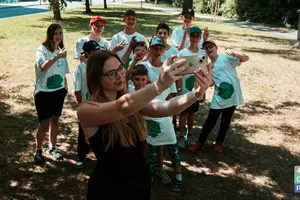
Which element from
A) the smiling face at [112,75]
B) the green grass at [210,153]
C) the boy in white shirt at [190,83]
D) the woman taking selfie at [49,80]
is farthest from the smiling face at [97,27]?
the smiling face at [112,75]

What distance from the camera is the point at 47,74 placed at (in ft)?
14.3

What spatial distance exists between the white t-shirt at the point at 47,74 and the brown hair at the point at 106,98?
7.51 feet

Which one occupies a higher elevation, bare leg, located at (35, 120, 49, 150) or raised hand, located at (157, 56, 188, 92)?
raised hand, located at (157, 56, 188, 92)

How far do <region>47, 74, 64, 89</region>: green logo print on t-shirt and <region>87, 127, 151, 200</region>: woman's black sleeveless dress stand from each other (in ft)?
8.00

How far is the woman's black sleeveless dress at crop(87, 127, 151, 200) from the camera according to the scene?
7.09 ft

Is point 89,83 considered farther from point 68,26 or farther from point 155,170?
point 68,26

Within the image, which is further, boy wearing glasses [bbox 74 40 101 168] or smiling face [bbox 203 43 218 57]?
smiling face [bbox 203 43 218 57]

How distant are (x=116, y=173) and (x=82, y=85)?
2384 mm

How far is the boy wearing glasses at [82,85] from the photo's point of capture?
13.3 ft

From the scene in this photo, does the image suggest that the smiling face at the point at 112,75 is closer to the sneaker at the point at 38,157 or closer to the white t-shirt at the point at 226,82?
the white t-shirt at the point at 226,82

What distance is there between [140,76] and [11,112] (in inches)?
160

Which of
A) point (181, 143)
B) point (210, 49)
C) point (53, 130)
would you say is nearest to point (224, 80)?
point (210, 49)

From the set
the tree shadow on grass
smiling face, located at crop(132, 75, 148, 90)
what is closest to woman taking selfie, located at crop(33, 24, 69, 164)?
smiling face, located at crop(132, 75, 148, 90)

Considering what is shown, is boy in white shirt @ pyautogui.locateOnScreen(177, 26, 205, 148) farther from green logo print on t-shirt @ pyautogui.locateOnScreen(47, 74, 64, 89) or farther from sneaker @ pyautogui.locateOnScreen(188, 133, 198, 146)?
green logo print on t-shirt @ pyautogui.locateOnScreen(47, 74, 64, 89)
